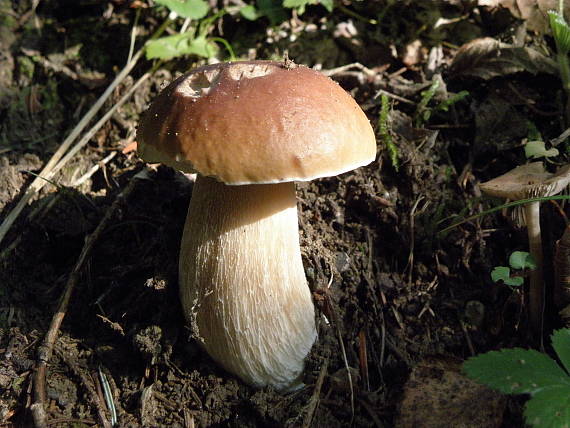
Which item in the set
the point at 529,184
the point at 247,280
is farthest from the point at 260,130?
the point at 529,184

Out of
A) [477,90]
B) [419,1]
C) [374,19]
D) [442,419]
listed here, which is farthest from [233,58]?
[442,419]

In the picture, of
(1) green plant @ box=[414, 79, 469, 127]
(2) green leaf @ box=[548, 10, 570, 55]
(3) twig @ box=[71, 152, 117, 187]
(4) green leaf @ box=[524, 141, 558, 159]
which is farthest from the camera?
(3) twig @ box=[71, 152, 117, 187]

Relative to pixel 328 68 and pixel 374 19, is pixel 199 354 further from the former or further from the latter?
pixel 374 19

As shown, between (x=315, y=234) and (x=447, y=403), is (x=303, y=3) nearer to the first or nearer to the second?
(x=315, y=234)

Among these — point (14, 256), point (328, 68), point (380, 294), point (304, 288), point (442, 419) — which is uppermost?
point (328, 68)

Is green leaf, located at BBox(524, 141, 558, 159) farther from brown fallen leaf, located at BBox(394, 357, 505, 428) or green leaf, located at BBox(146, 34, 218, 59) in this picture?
green leaf, located at BBox(146, 34, 218, 59)

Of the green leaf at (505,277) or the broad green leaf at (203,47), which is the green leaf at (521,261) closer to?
the green leaf at (505,277)

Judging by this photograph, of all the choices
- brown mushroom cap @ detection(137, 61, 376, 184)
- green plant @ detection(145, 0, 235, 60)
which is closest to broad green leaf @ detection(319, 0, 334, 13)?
green plant @ detection(145, 0, 235, 60)
